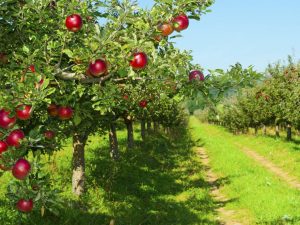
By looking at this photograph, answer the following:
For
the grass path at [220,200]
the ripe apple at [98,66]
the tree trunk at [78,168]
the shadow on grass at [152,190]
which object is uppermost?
the ripe apple at [98,66]

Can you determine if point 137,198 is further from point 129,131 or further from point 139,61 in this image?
point 139,61

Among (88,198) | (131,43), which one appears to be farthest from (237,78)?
(88,198)

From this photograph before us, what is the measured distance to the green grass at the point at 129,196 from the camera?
10.8 m

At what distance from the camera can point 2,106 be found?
303 centimetres

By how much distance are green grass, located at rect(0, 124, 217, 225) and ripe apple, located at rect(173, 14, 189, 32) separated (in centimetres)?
426

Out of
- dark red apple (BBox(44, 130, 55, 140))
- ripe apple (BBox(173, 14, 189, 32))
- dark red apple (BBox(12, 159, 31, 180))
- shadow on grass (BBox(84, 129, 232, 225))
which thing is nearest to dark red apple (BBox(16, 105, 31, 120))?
dark red apple (BBox(12, 159, 31, 180))

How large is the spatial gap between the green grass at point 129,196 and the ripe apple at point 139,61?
438cm

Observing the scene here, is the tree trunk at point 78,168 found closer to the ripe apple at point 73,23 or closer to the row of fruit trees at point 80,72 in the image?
the row of fruit trees at point 80,72

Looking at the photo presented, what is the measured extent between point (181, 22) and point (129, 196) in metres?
11.4

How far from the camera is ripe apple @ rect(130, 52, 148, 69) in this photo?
3.21 metres

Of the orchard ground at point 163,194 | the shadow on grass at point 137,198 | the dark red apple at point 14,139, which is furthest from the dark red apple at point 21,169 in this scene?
the shadow on grass at point 137,198

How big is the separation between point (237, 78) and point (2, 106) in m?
2.12

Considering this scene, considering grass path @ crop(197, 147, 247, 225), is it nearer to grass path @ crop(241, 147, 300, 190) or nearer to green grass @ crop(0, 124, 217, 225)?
green grass @ crop(0, 124, 217, 225)

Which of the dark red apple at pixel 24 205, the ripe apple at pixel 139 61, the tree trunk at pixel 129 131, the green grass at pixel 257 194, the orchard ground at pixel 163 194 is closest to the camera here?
the ripe apple at pixel 139 61
